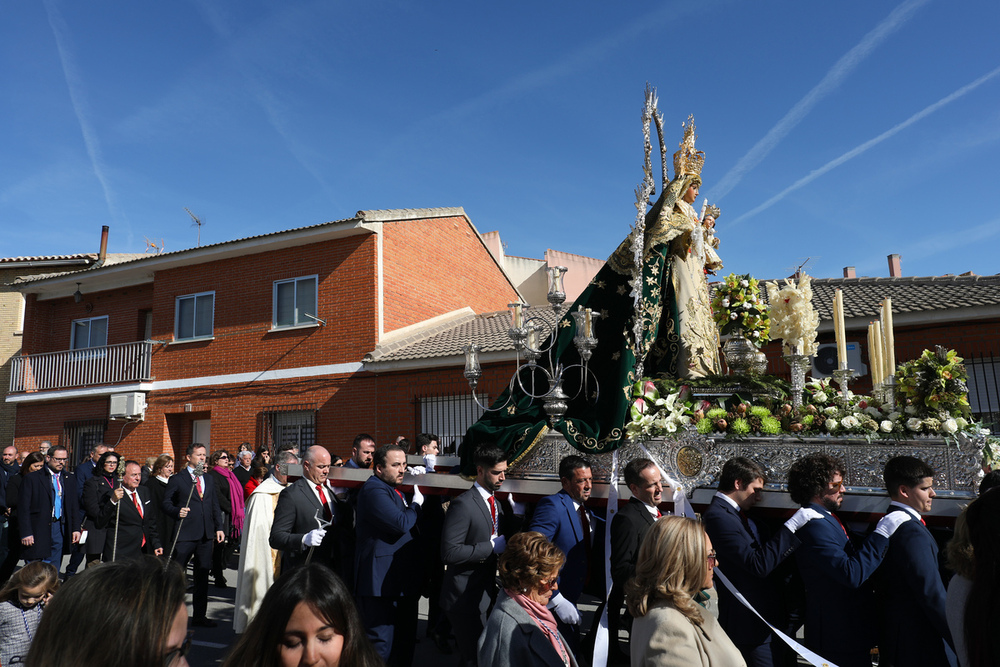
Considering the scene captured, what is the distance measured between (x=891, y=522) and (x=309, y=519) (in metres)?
3.73

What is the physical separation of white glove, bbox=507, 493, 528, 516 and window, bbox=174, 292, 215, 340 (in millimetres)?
12692

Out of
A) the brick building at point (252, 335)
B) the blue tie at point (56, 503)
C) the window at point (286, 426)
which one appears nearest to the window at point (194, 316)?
the brick building at point (252, 335)

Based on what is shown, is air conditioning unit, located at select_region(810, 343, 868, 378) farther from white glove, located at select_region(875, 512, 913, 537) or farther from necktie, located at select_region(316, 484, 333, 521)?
necktie, located at select_region(316, 484, 333, 521)

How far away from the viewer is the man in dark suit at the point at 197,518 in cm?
706

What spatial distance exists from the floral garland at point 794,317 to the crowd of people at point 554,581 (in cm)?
147

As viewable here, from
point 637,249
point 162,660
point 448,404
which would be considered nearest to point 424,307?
point 448,404

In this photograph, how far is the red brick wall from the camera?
1528 cm

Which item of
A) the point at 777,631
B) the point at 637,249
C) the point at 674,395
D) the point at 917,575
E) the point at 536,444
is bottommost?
the point at 777,631

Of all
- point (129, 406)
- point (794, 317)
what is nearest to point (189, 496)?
point (794, 317)

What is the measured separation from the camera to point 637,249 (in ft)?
18.7

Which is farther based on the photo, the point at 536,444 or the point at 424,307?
the point at 424,307

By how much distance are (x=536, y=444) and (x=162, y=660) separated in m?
4.03

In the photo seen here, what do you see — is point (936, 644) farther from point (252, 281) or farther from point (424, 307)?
point (252, 281)

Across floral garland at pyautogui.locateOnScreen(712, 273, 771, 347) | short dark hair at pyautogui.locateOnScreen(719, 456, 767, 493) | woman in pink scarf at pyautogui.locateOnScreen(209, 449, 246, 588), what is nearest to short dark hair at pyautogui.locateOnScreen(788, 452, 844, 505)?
short dark hair at pyautogui.locateOnScreen(719, 456, 767, 493)
